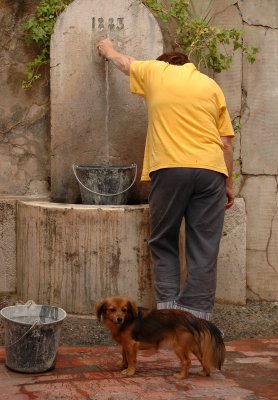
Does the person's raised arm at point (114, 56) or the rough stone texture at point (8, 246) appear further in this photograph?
the rough stone texture at point (8, 246)

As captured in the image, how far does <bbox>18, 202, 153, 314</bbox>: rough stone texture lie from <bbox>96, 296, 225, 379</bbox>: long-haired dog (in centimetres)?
116

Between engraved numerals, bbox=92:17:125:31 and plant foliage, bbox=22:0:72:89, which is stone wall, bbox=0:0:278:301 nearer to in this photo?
plant foliage, bbox=22:0:72:89

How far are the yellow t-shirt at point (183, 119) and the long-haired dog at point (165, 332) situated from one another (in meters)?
1.06

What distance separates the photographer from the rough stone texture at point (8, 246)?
21.0ft

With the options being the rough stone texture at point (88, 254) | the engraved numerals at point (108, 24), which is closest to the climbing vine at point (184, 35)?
the engraved numerals at point (108, 24)

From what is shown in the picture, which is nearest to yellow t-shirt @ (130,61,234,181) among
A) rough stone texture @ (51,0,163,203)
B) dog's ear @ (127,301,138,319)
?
rough stone texture @ (51,0,163,203)

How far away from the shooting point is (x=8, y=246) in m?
6.45

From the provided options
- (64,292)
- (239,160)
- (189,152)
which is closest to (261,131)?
(239,160)

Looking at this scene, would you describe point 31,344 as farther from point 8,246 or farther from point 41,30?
point 41,30

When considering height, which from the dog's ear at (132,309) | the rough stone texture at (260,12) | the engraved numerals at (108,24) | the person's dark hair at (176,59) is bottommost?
the dog's ear at (132,309)

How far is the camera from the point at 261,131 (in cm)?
669

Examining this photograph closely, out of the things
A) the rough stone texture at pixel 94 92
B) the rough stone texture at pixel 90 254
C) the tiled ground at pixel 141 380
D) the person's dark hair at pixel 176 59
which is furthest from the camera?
the rough stone texture at pixel 94 92

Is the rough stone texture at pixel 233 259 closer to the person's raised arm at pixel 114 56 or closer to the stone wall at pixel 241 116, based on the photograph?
the stone wall at pixel 241 116

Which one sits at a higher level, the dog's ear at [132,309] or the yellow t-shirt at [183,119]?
the yellow t-shirt at [183,119]
